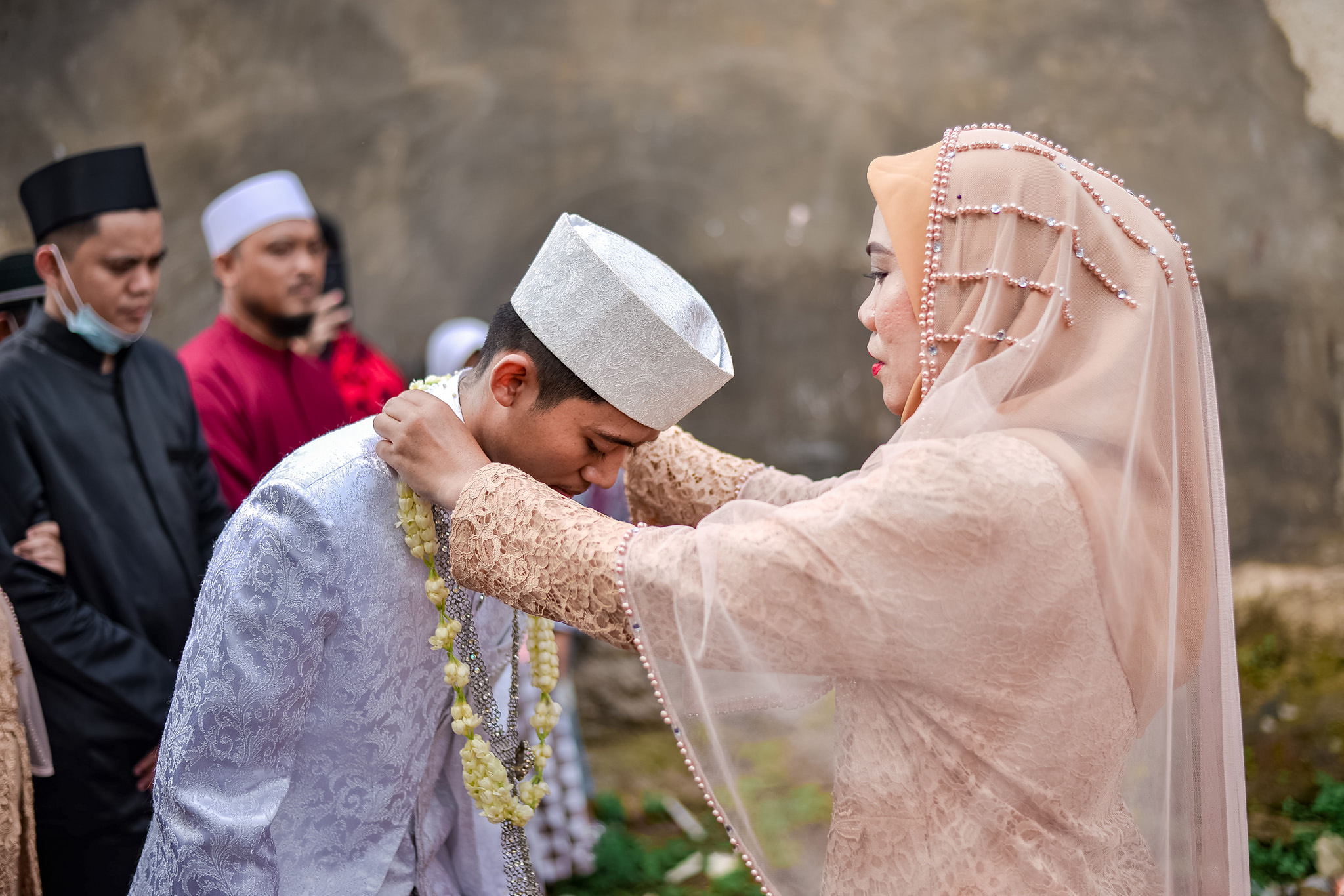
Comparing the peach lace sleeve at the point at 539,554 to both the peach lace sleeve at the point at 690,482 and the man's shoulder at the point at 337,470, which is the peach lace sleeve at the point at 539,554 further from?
the peach lace sleeve at the point at 690,482

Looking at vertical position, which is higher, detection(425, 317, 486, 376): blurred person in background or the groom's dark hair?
the groom's dark hair

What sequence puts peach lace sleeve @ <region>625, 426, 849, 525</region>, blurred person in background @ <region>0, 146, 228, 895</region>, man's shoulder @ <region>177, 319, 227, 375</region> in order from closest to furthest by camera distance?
peach lace sleeve @ <region>625, 426, 849, 525</region> < blurred person in background @ <region>0, 146, 228, 895</region> < man's shoulder @ <region>177, 319, 227, 375</region>

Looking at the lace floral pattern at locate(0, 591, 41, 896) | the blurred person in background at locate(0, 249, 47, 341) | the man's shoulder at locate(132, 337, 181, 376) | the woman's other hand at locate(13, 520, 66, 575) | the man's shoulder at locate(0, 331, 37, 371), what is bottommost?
the lace floral pattern at locate(0, 591, 41, 896)

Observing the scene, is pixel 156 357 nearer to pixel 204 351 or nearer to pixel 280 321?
pixel 204 351

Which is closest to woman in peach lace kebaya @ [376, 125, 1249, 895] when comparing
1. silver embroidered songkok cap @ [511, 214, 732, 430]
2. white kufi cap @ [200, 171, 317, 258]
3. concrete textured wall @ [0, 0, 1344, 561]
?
silver embroidered songkok cap @ [511, 214, 732, 430]

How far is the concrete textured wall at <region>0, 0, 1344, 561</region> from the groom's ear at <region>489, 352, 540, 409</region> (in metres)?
4.31

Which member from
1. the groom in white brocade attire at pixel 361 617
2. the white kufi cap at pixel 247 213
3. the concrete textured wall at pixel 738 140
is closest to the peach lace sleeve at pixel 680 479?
the groom in white brocade attire at pixel 361 617

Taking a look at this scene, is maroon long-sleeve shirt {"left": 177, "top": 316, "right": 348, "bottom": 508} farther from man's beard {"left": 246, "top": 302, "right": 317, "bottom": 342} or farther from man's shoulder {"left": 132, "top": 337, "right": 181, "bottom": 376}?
man's shoulder {"left": 132, "top": 337, "right": 181, "bottom": 376}

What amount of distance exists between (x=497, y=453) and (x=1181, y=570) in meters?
1.19

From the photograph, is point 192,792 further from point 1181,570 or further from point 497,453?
point 1181,570

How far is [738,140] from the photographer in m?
6.05

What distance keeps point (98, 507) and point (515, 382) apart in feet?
5.50

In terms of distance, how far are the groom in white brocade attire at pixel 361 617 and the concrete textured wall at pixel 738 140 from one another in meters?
4.24

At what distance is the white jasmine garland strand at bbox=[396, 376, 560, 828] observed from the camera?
1.80 m
